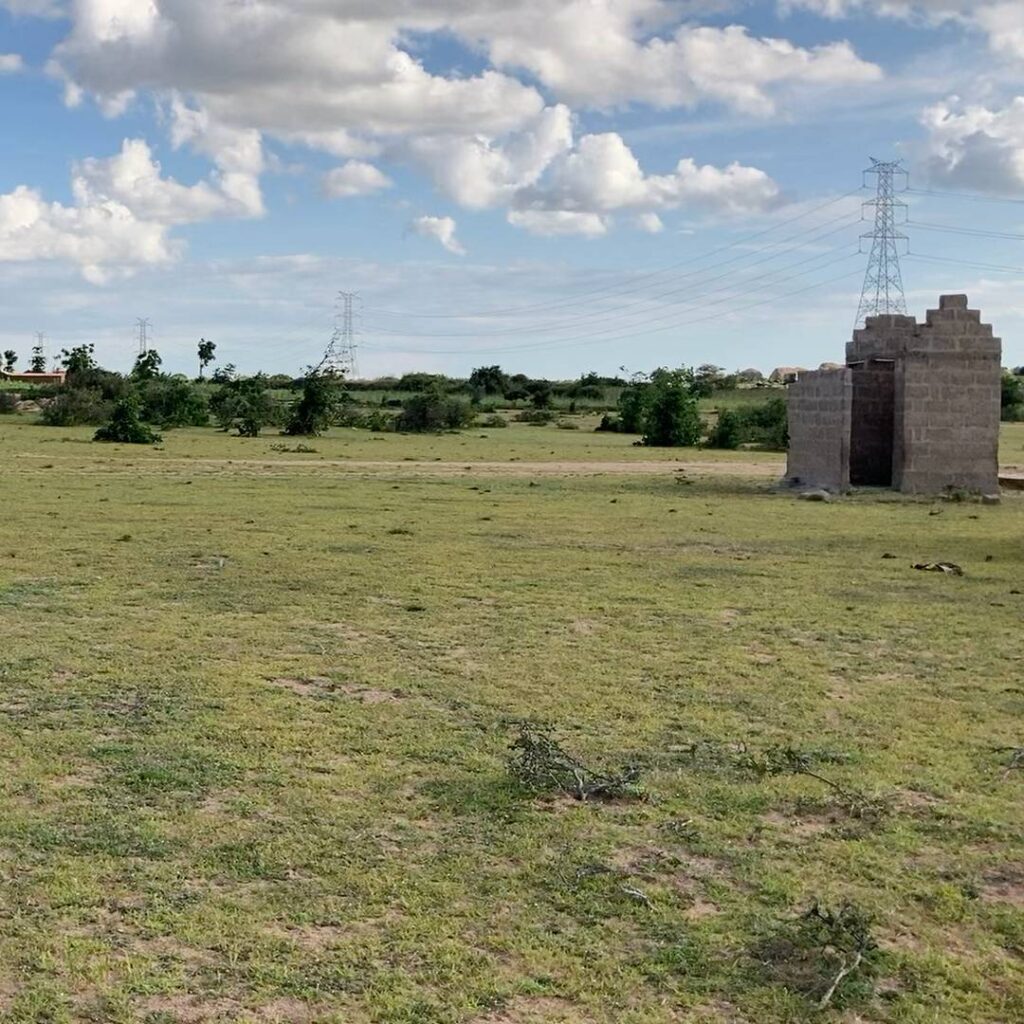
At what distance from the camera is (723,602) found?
33.0ft

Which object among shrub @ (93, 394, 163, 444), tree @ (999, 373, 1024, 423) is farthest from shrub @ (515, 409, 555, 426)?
tree @ (999, 373, 1024, 423)

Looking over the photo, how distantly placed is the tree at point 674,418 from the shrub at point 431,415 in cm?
775

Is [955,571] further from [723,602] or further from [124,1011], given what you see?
[124,1011]

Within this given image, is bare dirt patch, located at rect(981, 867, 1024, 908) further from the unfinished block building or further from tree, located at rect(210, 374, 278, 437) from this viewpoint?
tree, located at rect(210, 374, 278, 437)

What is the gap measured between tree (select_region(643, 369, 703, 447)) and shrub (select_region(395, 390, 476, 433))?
775 cm

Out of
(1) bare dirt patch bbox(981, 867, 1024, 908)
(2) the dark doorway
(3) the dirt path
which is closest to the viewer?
(1) bare dirt patch bbox(981, 867, 1024, 908)

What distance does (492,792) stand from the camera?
5215mm

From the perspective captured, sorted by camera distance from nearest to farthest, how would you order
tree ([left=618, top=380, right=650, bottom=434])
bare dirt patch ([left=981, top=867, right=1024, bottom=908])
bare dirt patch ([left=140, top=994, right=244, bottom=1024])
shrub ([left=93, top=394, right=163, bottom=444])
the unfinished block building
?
1. bare dirt patch ([left=140, top=994, right=244, bottom=1024])
2. bare dirt patch ([left=981, top=867, right=1024, bottom=908])
3. the unfinished block building
4. shrub ([left=93, top=394, right=163, bottom=444])
5. tree ([left=618, top=380, right=650, bottom=434])

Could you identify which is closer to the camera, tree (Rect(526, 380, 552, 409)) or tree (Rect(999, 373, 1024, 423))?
tree (Rect(999, 373, 1024, 423))

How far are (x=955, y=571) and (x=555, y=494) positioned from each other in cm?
969

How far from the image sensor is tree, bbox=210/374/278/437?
130 feet

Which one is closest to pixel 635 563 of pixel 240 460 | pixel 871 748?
pixel 871 748

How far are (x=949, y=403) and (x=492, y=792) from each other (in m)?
18.8

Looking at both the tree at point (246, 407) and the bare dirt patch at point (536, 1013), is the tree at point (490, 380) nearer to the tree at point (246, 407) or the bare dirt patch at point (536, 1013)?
the tree at point (246, 407)
